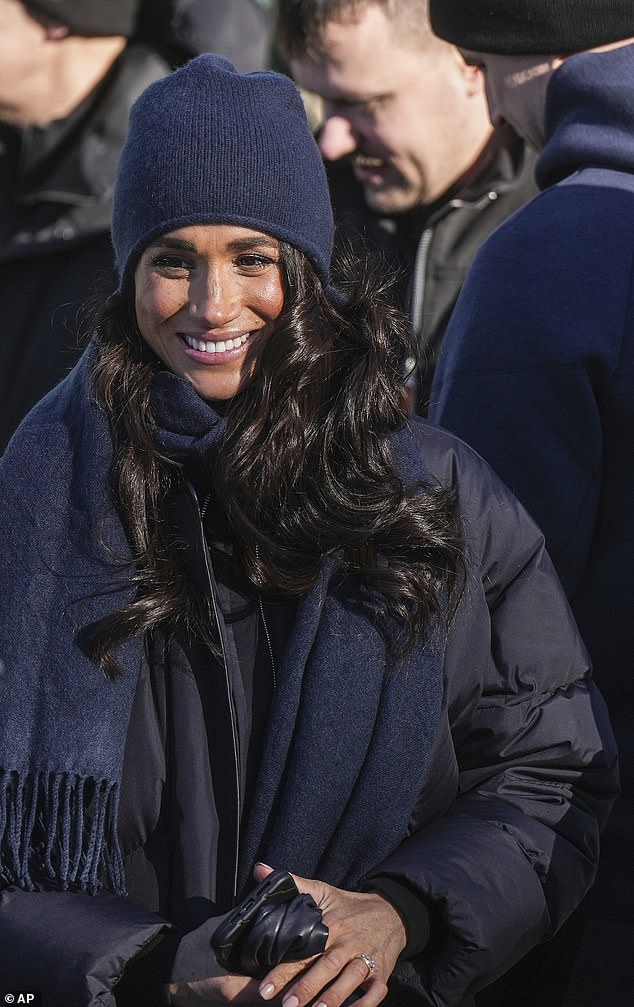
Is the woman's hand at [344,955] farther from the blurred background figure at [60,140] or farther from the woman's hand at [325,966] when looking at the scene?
the blurred background figure at [60,140]

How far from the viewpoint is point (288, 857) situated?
1.85m

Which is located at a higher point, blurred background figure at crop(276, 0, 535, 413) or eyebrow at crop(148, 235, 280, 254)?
eyebrow at crop(148, 235, 280, 254)

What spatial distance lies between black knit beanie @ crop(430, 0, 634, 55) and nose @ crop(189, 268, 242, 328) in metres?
0.86

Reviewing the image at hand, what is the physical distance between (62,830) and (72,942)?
0.16 meters

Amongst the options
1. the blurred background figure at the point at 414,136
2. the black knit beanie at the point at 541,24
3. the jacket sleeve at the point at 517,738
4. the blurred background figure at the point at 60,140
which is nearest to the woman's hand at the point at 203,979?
the jacket sleeve at the point at 517,738

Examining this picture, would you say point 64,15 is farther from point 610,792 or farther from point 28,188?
point 610,792

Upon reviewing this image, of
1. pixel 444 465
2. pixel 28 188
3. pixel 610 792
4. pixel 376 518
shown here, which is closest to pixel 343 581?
pixel 376 518

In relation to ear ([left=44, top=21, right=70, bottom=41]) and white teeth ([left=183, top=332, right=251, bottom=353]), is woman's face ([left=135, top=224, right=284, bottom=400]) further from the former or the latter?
ear ([left=44, top=21, right=70, bottom=41])

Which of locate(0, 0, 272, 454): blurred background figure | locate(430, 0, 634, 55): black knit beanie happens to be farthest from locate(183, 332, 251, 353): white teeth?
locate(0, 0, 272, 454): blurred background figure

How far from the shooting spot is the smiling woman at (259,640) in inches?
72.6

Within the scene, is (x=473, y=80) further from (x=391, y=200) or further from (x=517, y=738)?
(x=517, y=738)

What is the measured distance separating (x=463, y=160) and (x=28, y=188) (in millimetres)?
1213

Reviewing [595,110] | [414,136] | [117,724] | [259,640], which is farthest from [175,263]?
[414,136]

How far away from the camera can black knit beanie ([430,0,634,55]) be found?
2367mm
